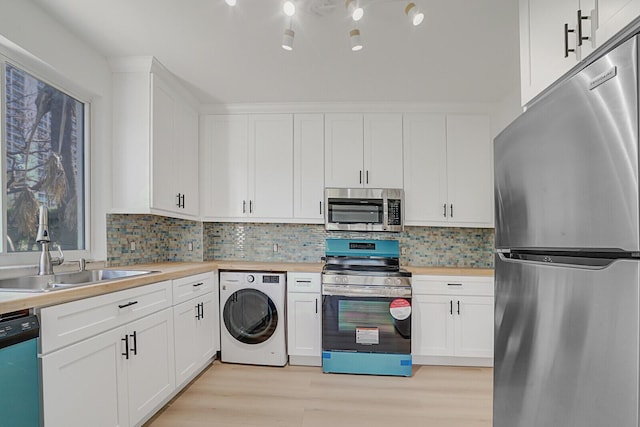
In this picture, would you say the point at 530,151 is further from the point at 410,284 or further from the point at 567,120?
the point at 410,284

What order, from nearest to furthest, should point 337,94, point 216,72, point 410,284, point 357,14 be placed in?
point 357,14 → point 216,72 → point 410,284 → point 337,94

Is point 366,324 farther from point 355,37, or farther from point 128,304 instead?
point 355,37

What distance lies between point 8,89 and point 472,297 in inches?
143

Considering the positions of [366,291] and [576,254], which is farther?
[366,291]

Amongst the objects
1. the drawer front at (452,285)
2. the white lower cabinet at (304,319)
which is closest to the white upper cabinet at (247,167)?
the white lower cabinet at (304,319)

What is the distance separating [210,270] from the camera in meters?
3.01

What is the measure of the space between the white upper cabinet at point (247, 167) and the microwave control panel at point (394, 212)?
996 mm

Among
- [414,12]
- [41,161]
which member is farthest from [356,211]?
[41,161]

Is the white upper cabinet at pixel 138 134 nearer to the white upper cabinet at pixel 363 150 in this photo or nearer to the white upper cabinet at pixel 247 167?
the white upper cabinet at pixel 247 167

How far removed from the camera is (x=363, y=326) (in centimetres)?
293

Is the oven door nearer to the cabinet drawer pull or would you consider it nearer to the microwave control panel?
the microwave control panel

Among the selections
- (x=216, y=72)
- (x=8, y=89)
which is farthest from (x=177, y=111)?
(x=8, y=89)

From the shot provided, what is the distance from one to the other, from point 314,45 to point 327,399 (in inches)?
98.2

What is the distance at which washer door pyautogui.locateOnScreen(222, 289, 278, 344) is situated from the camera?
3.06 metres
